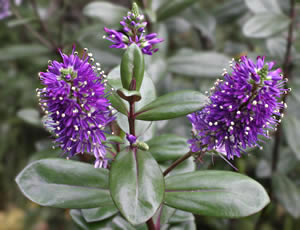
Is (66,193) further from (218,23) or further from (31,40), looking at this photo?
(31,40)

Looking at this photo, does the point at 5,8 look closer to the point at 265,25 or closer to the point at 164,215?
the point at 265,25

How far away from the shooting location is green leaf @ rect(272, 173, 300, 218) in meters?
1.86

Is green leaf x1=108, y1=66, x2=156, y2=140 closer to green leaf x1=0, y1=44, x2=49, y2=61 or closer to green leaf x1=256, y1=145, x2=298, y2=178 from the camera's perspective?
green leaf x1=256, y1=145, x2=298, y2=178

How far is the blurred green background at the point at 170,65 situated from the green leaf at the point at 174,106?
318 mm

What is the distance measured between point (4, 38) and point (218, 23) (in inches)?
66.9

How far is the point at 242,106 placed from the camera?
3.04ft

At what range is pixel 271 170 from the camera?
2010 millimetres

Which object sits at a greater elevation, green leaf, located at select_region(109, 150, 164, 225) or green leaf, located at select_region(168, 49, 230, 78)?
green leaf, located at select_region(168, 49, 230, 78)

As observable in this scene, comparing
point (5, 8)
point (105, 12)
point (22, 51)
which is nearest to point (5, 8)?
point (5, 8)

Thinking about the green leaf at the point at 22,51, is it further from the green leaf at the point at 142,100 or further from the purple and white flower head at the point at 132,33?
the purple and white flower head at the point at 132,33

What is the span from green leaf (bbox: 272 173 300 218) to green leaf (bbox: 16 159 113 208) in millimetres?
1121

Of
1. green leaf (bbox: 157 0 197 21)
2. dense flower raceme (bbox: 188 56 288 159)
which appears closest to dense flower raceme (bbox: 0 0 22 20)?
green leaf (bbox: 157 0 197 21)

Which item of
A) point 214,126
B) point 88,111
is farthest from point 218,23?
point 88,111

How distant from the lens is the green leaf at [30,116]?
183 cm
